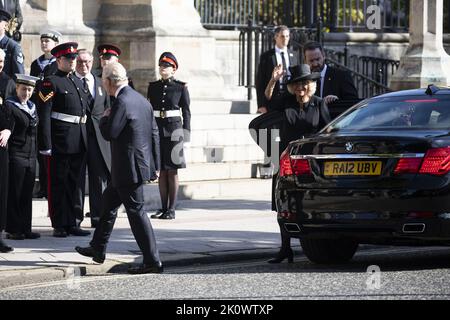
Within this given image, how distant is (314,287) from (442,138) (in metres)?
1.65

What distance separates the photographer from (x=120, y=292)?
11117 millimetres

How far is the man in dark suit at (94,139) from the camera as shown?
14805mm

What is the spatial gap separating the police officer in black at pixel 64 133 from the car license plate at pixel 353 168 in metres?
3.52

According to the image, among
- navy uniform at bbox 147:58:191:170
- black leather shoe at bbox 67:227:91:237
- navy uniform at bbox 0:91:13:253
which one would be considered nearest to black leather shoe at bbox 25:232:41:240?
black leather shoe at bbox 67:227:91:237

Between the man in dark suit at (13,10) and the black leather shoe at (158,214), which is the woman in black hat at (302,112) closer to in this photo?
the black leather shoe at (158,214)

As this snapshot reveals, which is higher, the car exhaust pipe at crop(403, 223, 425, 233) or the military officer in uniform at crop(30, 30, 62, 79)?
the military officer in uniform at crop(30, 30, 62, 79)

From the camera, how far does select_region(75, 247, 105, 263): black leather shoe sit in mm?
→ 12312

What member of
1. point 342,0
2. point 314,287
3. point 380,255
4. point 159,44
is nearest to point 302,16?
point 342,0

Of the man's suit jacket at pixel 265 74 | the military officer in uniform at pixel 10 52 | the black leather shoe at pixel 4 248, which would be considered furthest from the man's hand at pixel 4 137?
the man's suit jacket at pixel 265 74

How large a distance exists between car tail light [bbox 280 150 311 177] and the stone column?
30.4ft

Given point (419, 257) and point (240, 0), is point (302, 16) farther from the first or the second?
point (419, 257)

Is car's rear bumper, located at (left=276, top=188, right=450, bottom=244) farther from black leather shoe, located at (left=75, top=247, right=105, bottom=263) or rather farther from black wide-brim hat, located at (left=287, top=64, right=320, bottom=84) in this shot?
black leather shoe, located at (left=75, top=247, right=105, bottom=263)

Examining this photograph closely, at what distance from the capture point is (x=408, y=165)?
11.6 m
